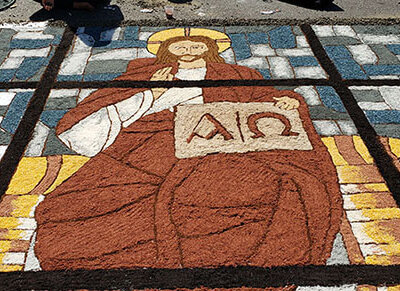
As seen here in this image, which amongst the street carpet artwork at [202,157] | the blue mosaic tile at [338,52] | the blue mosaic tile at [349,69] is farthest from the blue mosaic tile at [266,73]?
the blue mosaic tile at [338,52]

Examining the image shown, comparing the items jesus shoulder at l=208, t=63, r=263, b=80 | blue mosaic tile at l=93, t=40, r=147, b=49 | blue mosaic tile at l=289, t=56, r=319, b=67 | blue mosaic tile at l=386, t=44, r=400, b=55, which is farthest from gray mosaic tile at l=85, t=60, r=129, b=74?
blue mosaic tile at l=386, t=44, r=400, b=55

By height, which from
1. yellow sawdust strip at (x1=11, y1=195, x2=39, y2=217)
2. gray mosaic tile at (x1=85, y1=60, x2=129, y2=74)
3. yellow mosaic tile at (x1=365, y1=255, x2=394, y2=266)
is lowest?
yellow sawdust strip at (x1=11, y1=195, x2=39, y2=217)

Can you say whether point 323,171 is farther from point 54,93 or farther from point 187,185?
point 54,93

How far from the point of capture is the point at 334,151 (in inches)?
197

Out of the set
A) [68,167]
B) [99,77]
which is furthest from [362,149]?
[99,77]

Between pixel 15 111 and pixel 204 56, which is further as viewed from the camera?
pixel 204 56

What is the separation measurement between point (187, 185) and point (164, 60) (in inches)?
117

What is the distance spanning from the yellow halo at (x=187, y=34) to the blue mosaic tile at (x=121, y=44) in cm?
15

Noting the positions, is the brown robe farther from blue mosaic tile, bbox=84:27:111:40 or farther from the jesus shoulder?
blue mosaic tile, bbox=84:27:111:40

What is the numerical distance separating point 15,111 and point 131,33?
9.59 feet

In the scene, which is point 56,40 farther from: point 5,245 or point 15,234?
point 5,245

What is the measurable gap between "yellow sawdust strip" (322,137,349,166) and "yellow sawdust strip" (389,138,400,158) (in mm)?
742

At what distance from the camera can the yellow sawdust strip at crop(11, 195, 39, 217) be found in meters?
4.28

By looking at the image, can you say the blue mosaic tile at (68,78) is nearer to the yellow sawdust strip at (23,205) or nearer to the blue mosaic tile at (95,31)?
the blue mosaic tile at (95,31)
